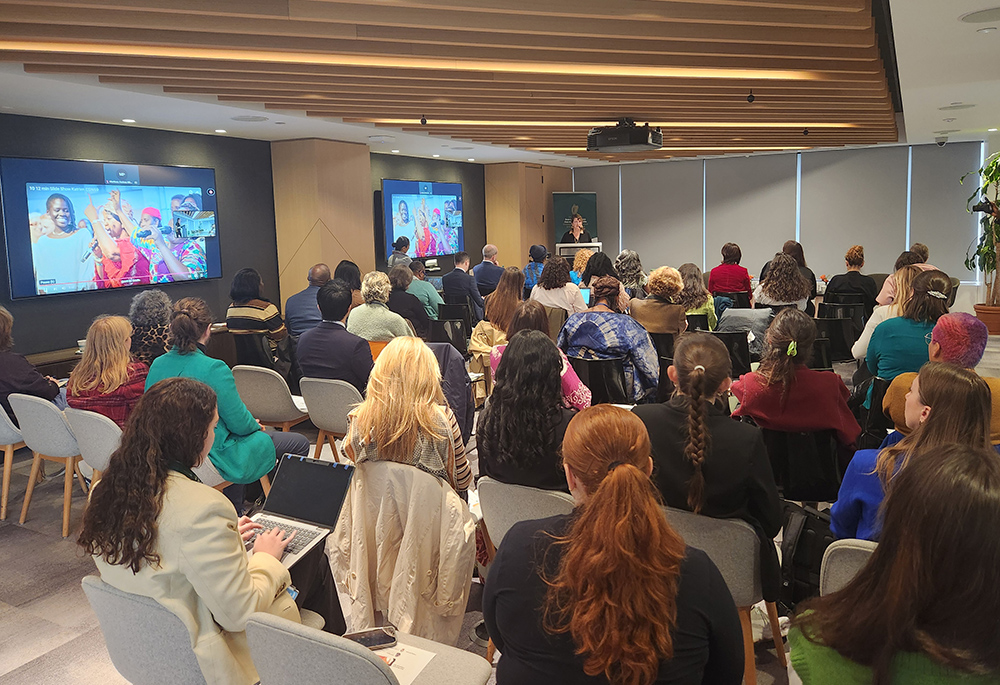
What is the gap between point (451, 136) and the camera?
8852 mm

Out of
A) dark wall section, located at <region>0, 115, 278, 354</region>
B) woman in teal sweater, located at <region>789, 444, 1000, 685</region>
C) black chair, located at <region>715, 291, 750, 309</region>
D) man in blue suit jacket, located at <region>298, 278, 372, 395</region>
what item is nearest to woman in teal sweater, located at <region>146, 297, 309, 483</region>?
man in blue suit jacket, located at <region>298, 278, 372, 395</region>

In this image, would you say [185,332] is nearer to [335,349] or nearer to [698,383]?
[335,349]

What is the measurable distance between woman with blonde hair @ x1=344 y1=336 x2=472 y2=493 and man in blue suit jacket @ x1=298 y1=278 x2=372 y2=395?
190 cm

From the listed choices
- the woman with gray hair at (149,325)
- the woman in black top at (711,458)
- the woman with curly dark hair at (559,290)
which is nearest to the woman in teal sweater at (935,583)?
the woman in black top at (711,458)

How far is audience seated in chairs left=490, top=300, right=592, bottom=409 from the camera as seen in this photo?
3.68m

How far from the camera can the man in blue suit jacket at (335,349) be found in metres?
4.49

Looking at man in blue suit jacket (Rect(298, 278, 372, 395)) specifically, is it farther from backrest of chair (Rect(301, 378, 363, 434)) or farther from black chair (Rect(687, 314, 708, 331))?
black chair (Rect(687, 314, 708, 331))

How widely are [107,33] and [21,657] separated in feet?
9.64

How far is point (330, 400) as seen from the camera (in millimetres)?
4355

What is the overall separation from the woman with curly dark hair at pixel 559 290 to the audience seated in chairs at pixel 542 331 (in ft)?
6.11

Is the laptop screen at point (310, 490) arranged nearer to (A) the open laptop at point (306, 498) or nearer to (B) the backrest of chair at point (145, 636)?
(A) the open laptop at point (306, 498)

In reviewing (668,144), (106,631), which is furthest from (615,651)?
(668,144)

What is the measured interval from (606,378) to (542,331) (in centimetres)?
62

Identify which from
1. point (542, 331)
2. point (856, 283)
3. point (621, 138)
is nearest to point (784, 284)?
point (856, 283)
